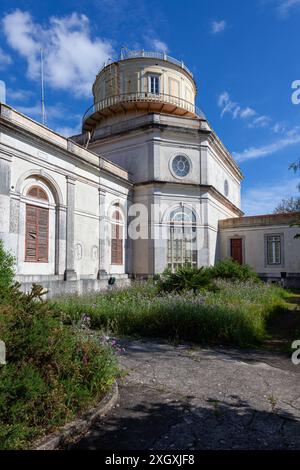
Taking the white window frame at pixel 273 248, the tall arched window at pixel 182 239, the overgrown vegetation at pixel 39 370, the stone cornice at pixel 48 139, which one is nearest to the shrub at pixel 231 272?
the tall arched window at pixel 182 239

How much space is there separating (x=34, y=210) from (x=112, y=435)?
1181 centimetres

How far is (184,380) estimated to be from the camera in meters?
5.11

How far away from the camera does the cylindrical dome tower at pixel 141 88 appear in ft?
75.4

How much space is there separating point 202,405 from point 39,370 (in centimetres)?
203

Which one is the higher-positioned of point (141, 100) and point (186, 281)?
point (141, 100)

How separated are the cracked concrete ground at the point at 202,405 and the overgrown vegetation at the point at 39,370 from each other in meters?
0.38

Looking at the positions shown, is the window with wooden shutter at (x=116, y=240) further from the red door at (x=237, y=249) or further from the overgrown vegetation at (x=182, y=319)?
the overgrown vegetation at (x=182, y=319)

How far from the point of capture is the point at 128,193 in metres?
20.6

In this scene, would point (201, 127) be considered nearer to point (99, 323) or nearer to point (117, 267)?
point (117, 267)

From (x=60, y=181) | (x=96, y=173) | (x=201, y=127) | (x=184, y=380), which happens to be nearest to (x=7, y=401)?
(x=184, y=380)

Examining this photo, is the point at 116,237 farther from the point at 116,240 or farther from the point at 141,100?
the point at 141,100

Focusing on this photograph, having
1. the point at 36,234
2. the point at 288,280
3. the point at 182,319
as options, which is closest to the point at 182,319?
the point at 182,319

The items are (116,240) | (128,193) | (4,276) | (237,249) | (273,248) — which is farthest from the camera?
(237,249)

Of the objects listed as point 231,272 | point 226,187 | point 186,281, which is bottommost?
point 186,281
